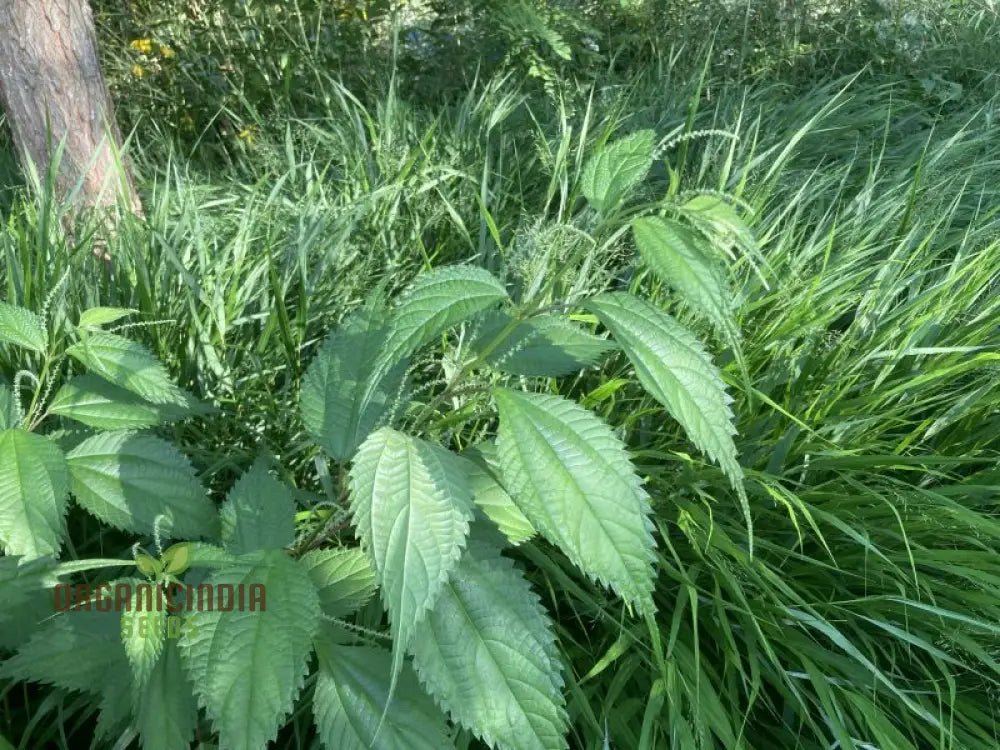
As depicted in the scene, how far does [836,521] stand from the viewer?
4.30 ft

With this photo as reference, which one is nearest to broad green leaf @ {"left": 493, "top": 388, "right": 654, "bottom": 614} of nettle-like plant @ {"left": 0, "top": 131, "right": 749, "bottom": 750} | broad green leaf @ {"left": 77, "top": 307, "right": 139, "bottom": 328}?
nettle-like plant @ {"left": 0, "top": 131, "right": 749, "bottom": 750}

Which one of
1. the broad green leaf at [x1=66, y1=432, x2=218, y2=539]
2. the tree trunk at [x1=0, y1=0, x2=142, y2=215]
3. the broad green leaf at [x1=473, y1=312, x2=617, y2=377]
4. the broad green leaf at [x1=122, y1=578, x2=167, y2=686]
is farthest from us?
the tree trunk at [x1=0, y1=0, x2=142, y2=215]

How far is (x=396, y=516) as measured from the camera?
2.65 ft

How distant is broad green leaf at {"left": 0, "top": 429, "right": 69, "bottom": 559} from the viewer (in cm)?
102

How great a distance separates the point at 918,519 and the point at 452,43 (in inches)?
114

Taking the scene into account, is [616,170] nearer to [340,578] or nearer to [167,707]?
[340,578]

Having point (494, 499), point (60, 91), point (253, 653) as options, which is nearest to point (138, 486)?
point (253, 653)

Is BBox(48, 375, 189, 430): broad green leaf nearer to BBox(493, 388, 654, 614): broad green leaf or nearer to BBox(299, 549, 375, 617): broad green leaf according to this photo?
BBox(299, 549, 375, 617): broad green leaf

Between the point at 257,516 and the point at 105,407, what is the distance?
29 centimetres

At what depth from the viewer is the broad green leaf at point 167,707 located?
0.93 m

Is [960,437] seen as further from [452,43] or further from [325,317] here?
[452,43]

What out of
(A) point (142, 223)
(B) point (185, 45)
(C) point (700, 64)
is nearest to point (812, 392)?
(A) point (142, 223)

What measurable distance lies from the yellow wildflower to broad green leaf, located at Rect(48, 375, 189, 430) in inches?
110

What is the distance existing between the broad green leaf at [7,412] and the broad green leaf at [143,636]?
39 cm
